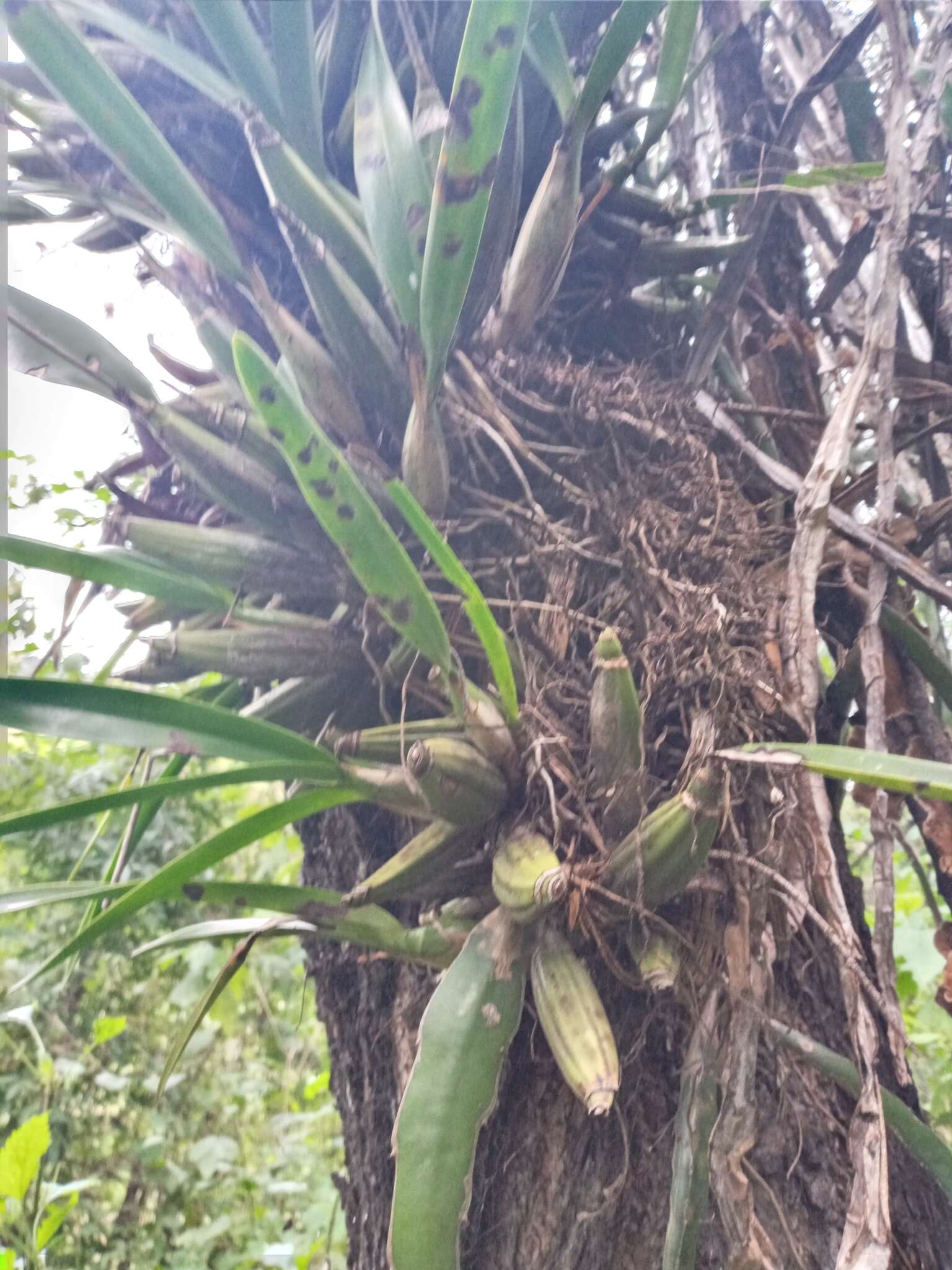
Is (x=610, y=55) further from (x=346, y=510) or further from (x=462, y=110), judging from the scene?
(x=346, y=510)

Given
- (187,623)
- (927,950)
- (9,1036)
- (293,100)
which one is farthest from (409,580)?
(9,1036)

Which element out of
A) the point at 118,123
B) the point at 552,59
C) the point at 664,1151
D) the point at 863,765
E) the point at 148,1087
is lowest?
the point at 148,1087

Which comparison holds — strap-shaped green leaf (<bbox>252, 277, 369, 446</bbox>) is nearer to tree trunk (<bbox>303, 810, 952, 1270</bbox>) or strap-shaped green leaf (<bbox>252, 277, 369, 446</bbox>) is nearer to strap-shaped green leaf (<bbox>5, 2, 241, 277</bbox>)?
strap-shaped green leaf (<bbox>5, 2, 241, 277</bbox>)

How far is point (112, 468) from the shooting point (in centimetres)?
67

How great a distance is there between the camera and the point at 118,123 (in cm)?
51

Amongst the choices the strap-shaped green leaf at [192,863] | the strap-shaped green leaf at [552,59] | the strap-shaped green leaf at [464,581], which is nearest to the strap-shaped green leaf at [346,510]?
the strap-shaped green leaf at [464,581]

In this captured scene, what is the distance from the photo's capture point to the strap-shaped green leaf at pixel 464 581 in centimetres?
43

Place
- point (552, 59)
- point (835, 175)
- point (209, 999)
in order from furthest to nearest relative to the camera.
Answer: point (835, 175)
point (552, 59)
point (209, 999)

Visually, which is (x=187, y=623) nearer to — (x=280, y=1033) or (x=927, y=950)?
(x=927, y=950)

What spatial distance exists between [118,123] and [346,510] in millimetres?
314

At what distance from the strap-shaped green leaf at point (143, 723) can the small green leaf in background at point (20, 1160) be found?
2.88ft

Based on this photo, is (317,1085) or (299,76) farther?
(317,1085)

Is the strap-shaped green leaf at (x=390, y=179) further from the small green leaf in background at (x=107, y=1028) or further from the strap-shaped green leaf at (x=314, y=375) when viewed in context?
the small green leaf in background at (x=107, y=1028)

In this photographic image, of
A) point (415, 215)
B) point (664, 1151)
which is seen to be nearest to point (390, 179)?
point (415, 215)
